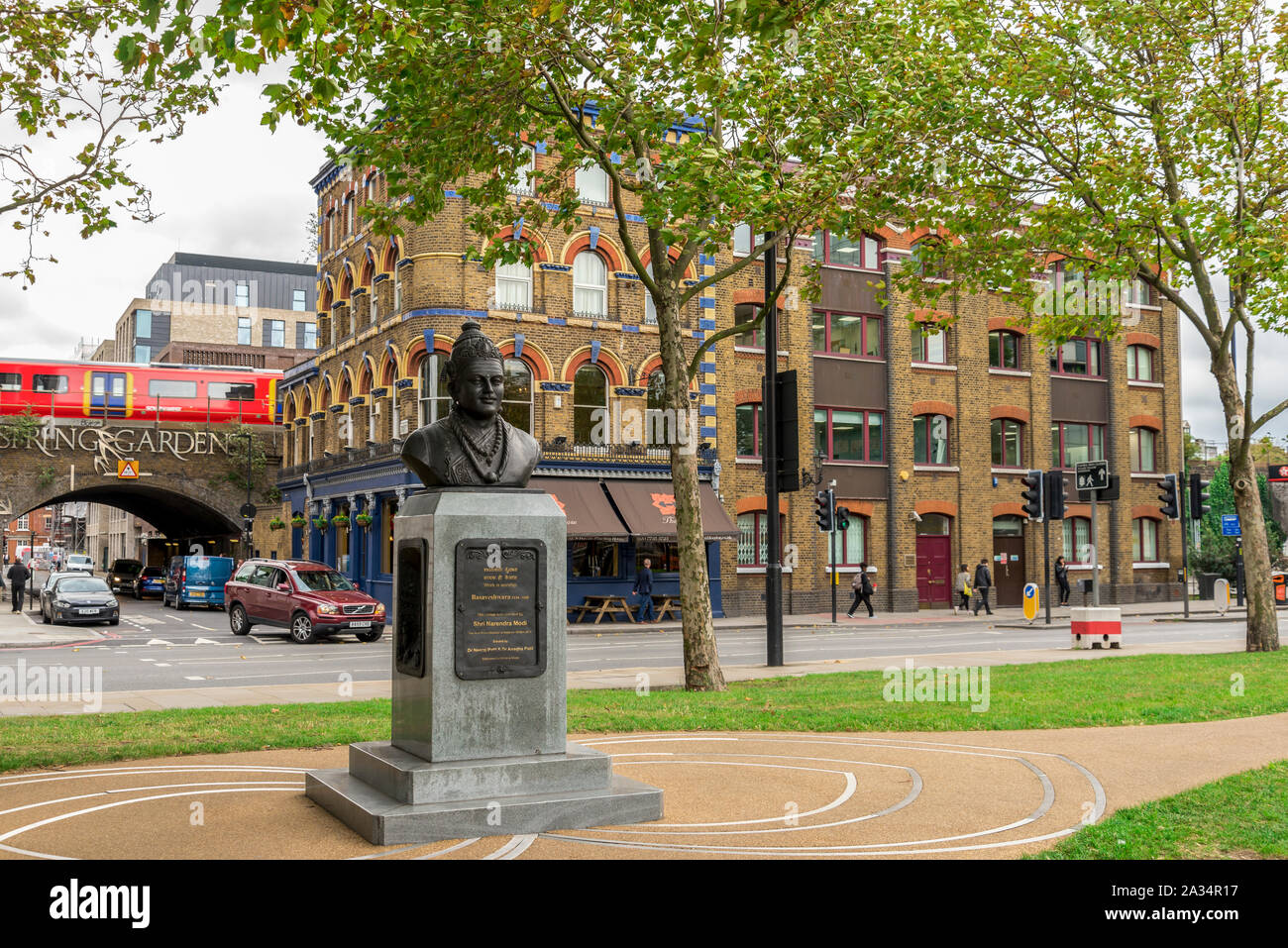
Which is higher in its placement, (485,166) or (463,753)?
(485,166)

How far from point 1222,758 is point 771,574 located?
28.6ft

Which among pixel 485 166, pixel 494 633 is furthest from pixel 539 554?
pixel 485 166

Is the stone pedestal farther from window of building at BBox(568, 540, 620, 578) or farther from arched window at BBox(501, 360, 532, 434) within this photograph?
window of building at BBox(568, 540, 620, 578)

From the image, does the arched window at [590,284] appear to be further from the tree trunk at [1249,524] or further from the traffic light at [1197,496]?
the tree trunk at [1249,524]

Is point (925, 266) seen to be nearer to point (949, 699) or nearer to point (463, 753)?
point (949, 699)

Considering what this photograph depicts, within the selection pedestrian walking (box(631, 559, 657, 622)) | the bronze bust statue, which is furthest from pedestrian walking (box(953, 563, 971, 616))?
the bronze bust statue

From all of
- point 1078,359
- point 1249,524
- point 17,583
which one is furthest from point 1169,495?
point 17,583

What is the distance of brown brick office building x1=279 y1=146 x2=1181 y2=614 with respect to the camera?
33531 millimetres

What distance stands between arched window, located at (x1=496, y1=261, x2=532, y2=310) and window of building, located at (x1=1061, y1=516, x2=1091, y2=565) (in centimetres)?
2201

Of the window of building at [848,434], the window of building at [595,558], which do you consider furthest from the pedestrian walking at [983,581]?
the window of building at [595,558]

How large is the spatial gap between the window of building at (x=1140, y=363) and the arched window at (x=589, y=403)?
22.4 m

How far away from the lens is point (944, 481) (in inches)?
1547

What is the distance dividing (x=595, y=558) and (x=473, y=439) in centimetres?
2689

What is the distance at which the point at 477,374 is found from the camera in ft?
25.5
